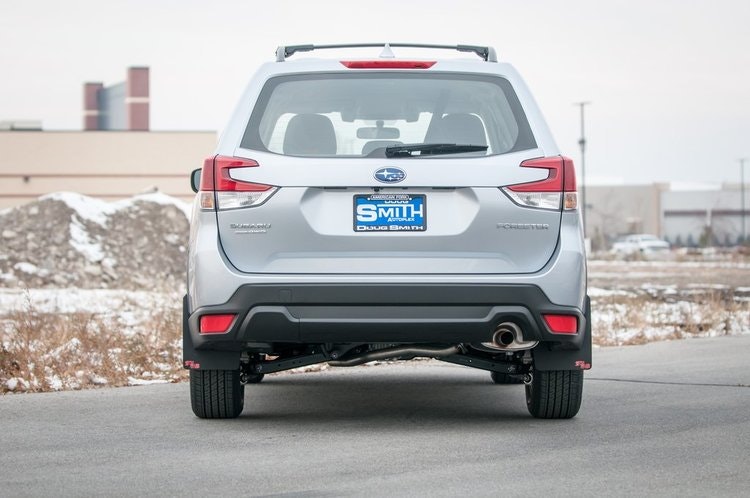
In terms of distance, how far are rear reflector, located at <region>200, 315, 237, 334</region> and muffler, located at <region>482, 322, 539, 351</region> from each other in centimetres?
138

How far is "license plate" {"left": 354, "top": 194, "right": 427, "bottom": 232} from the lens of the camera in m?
6.58

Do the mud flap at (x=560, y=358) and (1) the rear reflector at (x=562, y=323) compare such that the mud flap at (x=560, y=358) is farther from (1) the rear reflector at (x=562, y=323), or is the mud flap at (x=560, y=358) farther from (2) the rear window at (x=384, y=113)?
(2) the rear window at (x=384, y=113)

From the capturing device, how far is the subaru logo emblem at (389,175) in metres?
6.60

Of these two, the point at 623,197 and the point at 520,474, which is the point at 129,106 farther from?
the point at 520,474

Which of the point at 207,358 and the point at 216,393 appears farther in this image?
the point at 216,393

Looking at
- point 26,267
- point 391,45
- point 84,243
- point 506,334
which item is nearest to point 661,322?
point 391,45

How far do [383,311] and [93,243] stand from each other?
80.7 ft

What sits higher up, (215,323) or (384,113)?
(384,113)

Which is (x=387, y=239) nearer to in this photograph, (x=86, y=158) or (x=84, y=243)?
(x=84, y=243)

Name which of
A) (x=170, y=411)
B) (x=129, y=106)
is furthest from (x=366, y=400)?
(x=129, y=106)

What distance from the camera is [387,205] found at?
21.7ft

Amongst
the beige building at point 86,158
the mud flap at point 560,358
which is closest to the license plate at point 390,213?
the mud flap at point 560,358

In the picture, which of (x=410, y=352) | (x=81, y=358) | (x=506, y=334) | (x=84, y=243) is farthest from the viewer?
(x=84, y=243)

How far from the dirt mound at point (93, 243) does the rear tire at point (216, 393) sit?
18.5 m
